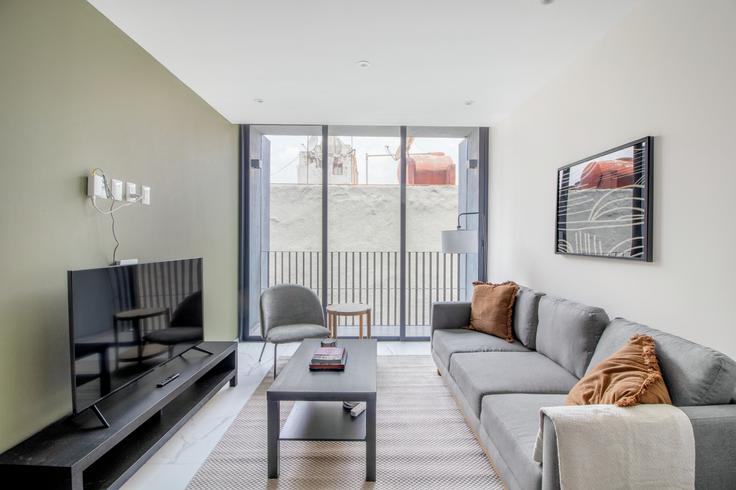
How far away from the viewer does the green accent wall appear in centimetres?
171

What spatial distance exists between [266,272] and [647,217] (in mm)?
3927

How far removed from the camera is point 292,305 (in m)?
3.93

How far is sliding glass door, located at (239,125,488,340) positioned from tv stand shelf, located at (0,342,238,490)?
2095mm

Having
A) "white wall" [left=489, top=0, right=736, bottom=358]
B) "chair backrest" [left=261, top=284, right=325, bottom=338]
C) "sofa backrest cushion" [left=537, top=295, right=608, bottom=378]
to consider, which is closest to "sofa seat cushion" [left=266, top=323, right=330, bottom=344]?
"chair backrest" [left=261, top=284, right=325, bottom=338]

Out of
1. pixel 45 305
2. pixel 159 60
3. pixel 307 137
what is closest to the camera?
pixel 45 305

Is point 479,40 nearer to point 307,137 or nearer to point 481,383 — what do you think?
point 481,383

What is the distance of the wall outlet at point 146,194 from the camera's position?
267 cm

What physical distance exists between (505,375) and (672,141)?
1.55m

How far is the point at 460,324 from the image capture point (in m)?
3.57

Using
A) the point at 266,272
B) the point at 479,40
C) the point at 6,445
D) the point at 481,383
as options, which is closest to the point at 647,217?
the point at 481,383

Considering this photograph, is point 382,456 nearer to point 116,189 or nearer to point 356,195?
point 116,189

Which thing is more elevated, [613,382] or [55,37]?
[55,37]

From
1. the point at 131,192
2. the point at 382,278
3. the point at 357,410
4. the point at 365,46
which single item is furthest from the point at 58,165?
the point at 382,278

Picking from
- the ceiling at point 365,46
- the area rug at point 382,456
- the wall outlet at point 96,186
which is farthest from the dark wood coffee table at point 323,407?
the ceiling at point 365,46
